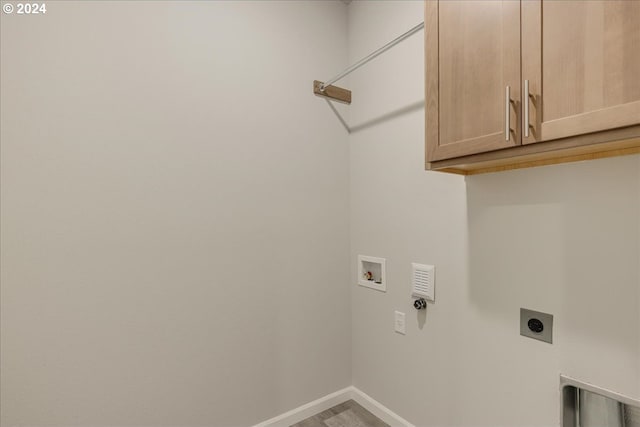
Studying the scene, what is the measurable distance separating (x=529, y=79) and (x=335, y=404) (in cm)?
220

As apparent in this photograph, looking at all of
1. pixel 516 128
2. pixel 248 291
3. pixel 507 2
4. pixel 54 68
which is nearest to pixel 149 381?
pixel 248 291

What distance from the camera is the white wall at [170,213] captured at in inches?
50.6

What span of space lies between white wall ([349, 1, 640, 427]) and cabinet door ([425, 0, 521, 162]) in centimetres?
39

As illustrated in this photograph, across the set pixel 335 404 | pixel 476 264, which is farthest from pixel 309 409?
pixel 476 264

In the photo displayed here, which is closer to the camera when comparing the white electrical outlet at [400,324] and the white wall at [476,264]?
the white wall at [476,264]

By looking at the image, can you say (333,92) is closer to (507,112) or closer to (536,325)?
(507,112)

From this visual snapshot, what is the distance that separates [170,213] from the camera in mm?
1573

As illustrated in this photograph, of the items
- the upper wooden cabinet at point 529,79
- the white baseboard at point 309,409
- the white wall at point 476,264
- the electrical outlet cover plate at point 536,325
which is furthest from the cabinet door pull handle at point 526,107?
the white baseboard at point 309,409

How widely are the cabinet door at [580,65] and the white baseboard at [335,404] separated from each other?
1.81 m

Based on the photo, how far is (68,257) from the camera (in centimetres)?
134

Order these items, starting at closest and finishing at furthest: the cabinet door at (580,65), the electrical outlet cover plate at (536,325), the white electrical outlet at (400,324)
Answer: the cabinet door at (580,65), the electrical outlet cover plate at (536,325), the white electrical outlet at (400,324)

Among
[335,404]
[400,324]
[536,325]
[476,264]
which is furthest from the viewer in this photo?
[335,404]

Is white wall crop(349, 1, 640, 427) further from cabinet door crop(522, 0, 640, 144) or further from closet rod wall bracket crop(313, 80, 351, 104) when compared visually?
cabinet door crop(522, 0, 640, 144)

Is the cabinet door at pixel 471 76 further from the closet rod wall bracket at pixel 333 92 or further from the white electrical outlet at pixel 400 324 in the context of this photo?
the white electrical outlet at pixel 400 324
